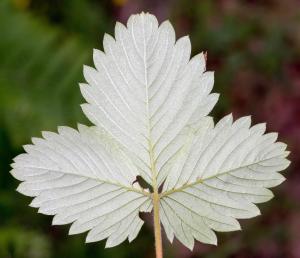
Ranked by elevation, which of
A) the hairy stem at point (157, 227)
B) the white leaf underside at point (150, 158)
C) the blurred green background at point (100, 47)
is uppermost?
the blurred green background at point (100, 47)

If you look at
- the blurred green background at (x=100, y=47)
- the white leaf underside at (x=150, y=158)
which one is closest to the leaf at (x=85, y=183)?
the white leaf underside at (x=150, y=158)

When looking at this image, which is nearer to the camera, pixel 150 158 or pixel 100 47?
pixel 150 158

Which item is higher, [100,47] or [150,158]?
[100,47]

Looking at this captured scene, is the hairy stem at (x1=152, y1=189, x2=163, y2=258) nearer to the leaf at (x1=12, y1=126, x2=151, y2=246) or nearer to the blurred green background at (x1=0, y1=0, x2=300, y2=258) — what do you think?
the leaf at (x1=12, y1=126, x2=151, y2=246)

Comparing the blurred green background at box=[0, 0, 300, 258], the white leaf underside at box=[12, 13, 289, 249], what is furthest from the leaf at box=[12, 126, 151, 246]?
the blurred green background at box=[0, 0, 300, 258]

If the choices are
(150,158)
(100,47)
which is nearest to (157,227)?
(150,158)

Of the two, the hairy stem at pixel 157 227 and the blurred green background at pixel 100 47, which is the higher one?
the blurred green background at pixel 100 47

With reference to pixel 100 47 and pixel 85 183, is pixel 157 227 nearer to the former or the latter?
pixel 85 183

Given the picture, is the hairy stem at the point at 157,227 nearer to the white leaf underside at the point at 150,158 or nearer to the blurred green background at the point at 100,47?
the white leaf underside at the point at 150,158
